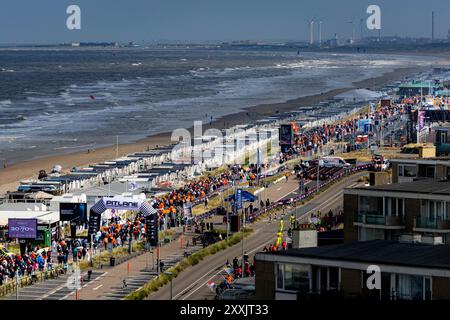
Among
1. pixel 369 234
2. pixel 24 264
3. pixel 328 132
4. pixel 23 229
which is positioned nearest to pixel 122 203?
pixel 23 229

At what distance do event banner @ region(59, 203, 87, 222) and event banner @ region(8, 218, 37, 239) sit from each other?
2.54 metres

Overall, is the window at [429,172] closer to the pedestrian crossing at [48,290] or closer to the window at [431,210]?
the window at [431,210]

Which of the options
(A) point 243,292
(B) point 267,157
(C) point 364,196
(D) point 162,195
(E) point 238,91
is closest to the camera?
(A) point 243,292

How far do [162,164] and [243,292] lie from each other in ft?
121

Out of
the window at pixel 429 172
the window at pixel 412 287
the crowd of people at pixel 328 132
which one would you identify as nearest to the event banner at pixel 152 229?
the window at pixel 429 172

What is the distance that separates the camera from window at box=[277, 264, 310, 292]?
569 inches

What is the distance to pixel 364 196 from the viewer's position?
71.5 ft

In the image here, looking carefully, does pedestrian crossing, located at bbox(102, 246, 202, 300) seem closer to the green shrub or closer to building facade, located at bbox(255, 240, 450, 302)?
the green shrub

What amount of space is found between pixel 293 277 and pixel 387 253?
4.02 ft

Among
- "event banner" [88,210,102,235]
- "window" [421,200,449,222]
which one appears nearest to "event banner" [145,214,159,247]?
"event banner" [88,210,102,235]

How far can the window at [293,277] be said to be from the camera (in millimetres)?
14461

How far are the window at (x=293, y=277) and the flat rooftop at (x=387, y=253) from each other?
149 mm
